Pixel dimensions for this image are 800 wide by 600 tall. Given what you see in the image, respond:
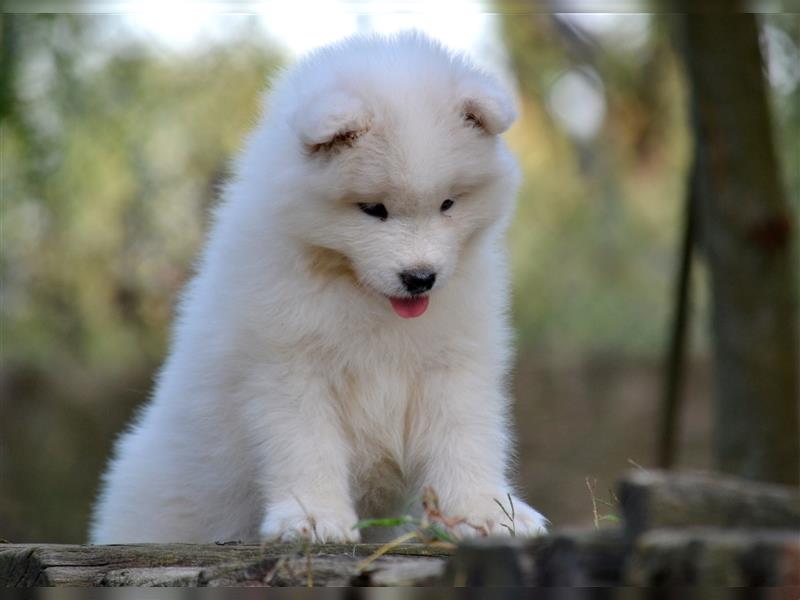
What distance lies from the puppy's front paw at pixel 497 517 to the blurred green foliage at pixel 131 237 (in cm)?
441

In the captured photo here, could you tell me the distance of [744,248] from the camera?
18.4 ft

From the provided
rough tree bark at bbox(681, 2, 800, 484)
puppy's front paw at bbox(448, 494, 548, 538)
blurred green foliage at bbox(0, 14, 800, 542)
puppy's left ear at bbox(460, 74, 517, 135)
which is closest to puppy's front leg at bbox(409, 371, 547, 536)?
puppy's front paw at bbox(448, 494, 548, 538)

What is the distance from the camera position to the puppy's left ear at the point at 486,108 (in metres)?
3.55

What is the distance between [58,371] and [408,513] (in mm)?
4941

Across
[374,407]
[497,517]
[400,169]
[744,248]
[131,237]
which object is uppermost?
[400,169]

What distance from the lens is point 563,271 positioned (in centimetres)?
859

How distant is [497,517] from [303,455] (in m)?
0.62

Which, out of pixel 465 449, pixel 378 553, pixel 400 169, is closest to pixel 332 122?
pixel 400 169

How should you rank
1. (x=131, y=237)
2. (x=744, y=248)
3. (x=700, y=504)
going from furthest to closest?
(x=131, y=237) < (x=744, y=248) < (x=700, y=504)

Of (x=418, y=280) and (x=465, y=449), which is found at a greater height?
(x=418, y=280)

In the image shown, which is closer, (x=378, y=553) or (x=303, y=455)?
(x=378, y=553)

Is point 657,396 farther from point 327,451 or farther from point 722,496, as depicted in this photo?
point 722,496

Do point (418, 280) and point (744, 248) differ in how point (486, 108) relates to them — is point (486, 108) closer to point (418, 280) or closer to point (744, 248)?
point (418, 280)

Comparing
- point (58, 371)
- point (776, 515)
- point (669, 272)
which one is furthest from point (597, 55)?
point (776, 515)
